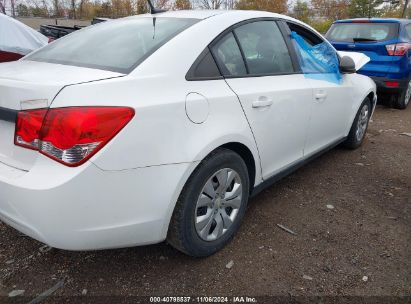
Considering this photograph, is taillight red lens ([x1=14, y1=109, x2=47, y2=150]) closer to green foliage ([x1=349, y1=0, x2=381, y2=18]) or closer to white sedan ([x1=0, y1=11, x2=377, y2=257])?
white sedan ([x1=0, y1=11, x2=377, y2=257])

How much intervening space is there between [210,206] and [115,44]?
1182 millimetres

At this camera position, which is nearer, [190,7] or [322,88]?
[322,88]

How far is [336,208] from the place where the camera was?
10.4ft

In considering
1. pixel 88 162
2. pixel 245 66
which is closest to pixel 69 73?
pixel 88 162

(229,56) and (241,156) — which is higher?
(229,56)

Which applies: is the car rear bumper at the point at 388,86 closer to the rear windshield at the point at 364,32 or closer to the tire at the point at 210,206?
the rear windshield at the point at 364,32

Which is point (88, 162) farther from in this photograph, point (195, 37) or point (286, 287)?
point (286, 287)

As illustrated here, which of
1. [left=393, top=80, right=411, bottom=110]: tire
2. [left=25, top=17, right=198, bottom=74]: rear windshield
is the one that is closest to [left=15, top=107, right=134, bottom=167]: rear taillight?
[left=25, top=17, right=198, bottom=74]: rear windshield

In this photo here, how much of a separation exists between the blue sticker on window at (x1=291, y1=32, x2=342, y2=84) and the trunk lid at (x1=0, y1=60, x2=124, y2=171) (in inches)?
72.1

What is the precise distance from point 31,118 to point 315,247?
1985 mm

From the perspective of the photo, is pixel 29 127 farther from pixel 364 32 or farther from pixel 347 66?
pixel 364 32

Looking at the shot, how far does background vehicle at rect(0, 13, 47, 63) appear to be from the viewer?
4324 millimetres

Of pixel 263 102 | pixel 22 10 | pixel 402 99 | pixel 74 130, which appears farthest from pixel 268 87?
pixel 22 10

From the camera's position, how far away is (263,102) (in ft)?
8.37
